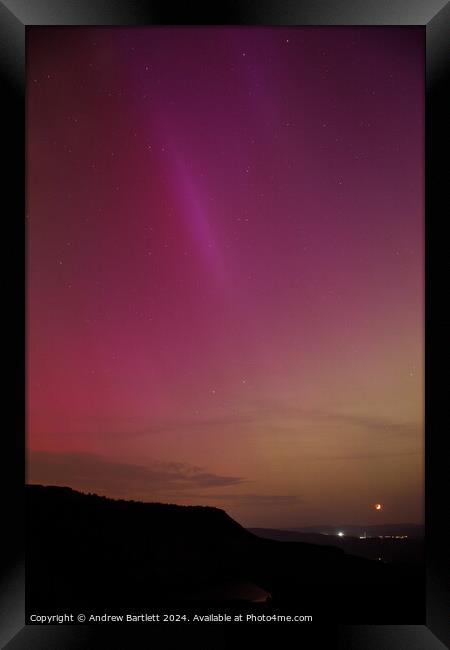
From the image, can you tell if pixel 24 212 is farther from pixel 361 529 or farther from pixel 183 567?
pixel 361 529

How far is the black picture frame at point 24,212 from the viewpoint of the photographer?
1.75 m

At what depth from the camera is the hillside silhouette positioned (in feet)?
5.96

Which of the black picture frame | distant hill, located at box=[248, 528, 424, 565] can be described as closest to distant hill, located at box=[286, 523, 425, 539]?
distant hill, located at box=[248, 528, 424, 565]

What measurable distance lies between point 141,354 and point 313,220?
2.07 ft

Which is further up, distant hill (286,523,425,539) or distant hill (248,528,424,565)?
distant hill (286,523,425,539)

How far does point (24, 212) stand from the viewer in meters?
1.83

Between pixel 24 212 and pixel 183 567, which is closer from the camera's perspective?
pixel 24 212

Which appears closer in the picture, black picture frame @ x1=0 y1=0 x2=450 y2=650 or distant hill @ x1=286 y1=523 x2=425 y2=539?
black picture frame @ x1=0 y1=0 x2=450 y2=650

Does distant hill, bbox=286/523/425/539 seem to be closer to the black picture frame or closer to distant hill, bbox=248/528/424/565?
distant hill, bbox=248/528/424/565

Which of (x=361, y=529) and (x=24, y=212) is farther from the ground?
(x=24, y=212)

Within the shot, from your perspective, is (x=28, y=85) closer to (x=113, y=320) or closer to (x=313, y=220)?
(x=113, y=320)

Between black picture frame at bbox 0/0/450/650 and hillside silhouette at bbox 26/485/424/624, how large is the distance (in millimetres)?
53

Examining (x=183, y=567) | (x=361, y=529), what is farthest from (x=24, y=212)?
(x=361, y=529)

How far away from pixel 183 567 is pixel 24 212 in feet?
3.42
